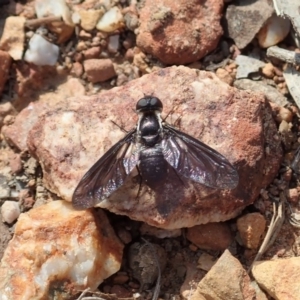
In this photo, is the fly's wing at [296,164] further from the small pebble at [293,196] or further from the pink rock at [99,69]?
the pink rock at [99,69]

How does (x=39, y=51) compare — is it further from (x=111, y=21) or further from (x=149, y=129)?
(x=149, y=129)

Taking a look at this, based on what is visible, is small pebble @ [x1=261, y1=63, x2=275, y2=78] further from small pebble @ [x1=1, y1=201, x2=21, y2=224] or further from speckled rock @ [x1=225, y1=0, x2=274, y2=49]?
small pebble @ [x1=1, y1=201, x2=21, y2=224]

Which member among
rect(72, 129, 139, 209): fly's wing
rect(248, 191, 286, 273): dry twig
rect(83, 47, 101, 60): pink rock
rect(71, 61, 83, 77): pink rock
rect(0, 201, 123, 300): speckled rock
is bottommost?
rect(0, 201, 123, 300): speckled rock

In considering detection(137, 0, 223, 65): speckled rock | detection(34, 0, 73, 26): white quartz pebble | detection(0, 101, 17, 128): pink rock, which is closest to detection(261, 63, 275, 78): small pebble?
detection(137, 0, 223, 65): speckled rock

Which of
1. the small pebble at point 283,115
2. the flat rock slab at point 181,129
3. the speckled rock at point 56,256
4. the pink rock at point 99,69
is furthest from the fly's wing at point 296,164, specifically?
the pink rock at point 99,69

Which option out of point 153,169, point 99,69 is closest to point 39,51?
point 99,69

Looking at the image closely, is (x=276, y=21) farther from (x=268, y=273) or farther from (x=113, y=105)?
(x=268, y=273)
